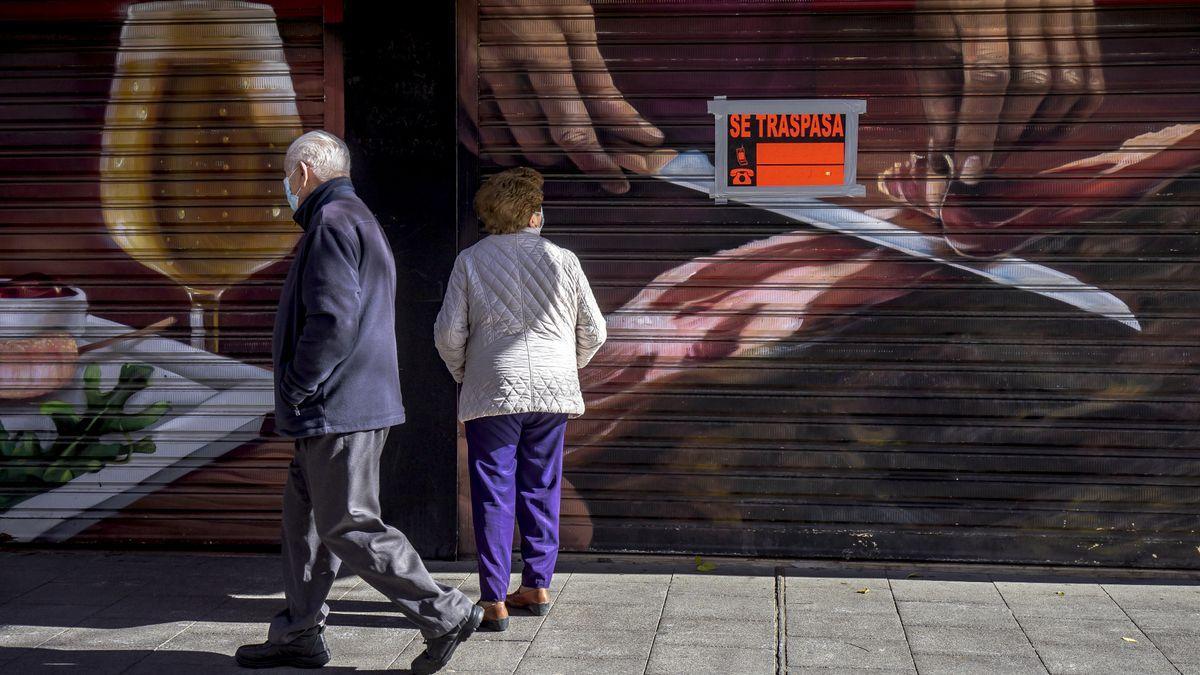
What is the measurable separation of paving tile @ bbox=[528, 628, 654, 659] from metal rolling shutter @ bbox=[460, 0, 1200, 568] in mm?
1181

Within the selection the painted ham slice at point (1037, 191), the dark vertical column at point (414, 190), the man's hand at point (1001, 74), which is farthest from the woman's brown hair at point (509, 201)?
the man's hand at point (1001, 74)

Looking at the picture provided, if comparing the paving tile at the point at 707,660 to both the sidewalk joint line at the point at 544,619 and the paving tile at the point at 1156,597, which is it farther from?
the paving tile at the point at 1156,597

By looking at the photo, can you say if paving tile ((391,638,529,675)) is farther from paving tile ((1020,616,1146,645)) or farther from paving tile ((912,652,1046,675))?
paving tile ((1020,616,1146,645))

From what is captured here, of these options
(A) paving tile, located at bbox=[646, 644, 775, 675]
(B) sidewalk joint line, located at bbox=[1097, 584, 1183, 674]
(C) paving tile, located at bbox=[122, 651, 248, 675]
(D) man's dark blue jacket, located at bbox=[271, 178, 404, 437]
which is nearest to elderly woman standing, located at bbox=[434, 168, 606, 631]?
(D) man's dark blue jacket, located at bbox=[271, 178, 404, 437]

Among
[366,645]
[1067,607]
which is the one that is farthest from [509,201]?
[1067,607]

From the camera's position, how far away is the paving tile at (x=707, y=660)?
463cm

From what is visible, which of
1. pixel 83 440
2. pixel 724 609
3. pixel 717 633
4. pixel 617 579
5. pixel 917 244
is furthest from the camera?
pixel 83 440

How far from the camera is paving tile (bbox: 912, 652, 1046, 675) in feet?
→ 15.2

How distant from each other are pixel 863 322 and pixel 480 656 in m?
2.46

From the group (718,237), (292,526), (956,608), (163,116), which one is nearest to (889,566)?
(956,608)

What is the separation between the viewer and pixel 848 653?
4828 mm

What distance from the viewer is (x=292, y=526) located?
15.5 ft

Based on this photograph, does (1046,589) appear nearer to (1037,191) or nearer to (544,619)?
(1037,191)

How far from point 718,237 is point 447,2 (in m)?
1.71
